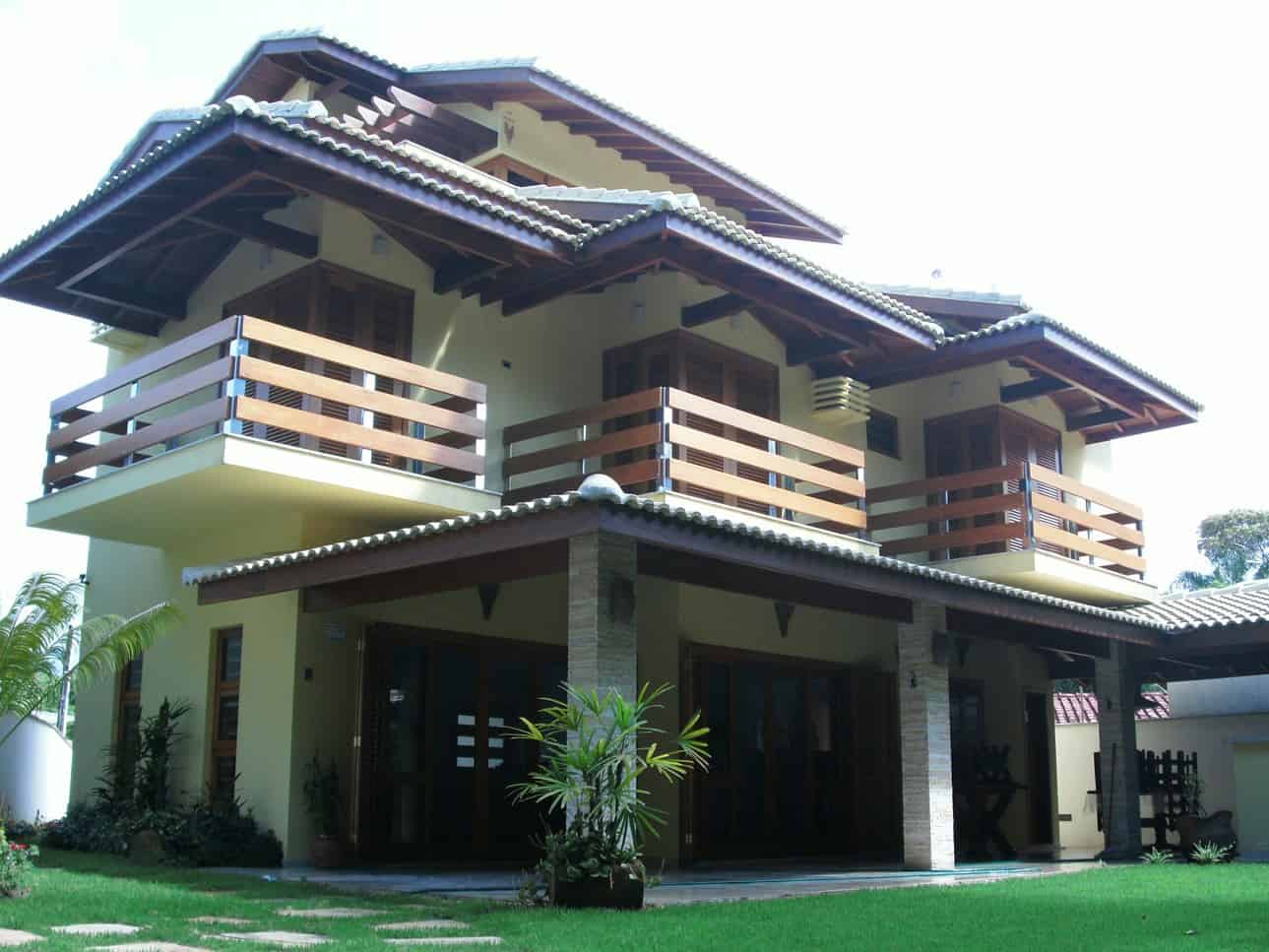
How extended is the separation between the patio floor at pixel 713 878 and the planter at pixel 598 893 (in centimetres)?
66

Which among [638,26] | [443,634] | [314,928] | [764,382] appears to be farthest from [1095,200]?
[314,928]

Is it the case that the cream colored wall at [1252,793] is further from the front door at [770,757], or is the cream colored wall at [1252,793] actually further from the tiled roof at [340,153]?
the tiled roof at [340,153]

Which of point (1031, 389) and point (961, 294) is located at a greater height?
point (961, 294)

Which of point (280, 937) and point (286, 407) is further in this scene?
point (286, 407)

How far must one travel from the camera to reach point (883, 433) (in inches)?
758

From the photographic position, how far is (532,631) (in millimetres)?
14766

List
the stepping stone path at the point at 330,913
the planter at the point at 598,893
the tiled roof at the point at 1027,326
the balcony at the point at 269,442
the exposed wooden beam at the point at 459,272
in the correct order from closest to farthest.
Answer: the stepping stone path at the point at 330,913 < the planter at the point at 598,893 < the balcony at the point at 269,442 < the exposed wooden beam at the point at 459,272 < the tiled roof at the point at 1027,326

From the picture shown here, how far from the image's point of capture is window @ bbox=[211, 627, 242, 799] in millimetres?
13719

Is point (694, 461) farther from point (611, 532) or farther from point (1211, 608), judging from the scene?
point (1211, 608)

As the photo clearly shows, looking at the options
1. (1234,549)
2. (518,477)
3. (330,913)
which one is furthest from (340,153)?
(1234,549)

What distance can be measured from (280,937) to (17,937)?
1307 mm

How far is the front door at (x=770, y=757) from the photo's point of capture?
15.6 meters

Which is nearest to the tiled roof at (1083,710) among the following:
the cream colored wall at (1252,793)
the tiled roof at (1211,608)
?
the cream colored wall at (1252,793)

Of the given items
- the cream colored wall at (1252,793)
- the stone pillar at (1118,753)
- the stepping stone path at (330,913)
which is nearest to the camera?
the stepping stone path at (330,913)
